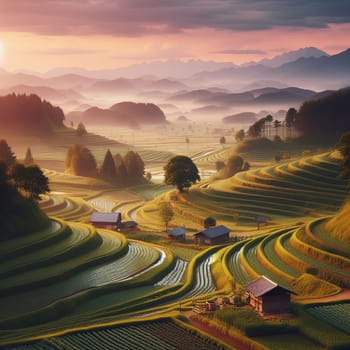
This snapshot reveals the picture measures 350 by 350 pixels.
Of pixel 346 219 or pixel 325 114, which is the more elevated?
pixel 325 114

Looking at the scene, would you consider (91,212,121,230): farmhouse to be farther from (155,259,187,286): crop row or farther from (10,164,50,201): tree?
(155,259,187,286): crop row

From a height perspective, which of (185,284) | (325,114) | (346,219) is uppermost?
(325,114)

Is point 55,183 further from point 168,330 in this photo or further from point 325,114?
point 168,330

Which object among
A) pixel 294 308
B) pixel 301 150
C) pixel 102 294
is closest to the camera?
pixel 294 308

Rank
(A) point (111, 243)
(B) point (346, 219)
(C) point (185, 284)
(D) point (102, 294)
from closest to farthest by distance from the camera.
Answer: (D) point (102, 294) → (C) point (185, 284) → (B) point (346, 219) → (A) point (111, 243)

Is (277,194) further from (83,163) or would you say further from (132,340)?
(132,340)

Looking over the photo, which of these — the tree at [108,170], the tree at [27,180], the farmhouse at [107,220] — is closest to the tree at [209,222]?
the farmhouse at [107,220]

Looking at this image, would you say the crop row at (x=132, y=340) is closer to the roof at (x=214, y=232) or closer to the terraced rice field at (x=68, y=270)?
the terraced rice field at (x=68, y=270)

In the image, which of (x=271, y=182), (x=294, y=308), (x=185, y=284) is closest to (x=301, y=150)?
(x=271, y=182)
